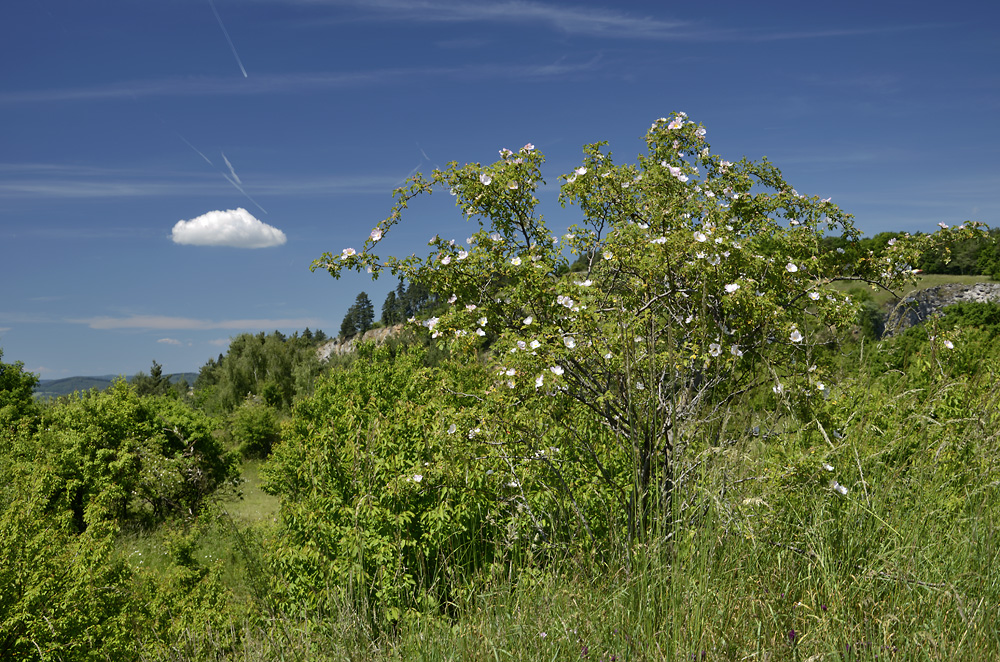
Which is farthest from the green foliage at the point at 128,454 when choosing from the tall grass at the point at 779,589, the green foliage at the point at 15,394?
Result: the tall grass at the point at 779,589

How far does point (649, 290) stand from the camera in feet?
12.7

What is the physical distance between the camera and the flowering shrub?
138 inches

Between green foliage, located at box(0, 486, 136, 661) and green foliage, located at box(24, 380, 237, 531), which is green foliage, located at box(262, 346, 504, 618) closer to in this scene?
green foliage, located at box(0, 486, 136, 661)

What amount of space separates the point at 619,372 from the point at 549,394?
432 mm

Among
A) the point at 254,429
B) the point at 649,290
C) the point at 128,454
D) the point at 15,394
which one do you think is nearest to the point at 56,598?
the point at 649,290

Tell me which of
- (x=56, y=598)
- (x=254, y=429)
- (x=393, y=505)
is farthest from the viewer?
(x=254, y=429)

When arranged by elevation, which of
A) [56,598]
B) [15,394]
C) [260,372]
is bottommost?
[56,598]

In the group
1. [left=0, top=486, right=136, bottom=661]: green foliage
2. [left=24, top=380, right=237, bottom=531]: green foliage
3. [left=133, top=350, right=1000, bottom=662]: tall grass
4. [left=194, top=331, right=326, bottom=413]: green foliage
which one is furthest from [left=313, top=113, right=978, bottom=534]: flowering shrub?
[left=194, top=331, right=326, bottom=413]: green foliage

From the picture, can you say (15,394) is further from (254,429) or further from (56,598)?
(56,598)

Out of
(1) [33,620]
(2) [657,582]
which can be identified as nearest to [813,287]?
(2) [657,582]

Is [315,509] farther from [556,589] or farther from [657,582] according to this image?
[657,582]

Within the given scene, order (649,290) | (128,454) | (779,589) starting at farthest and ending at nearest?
1. (128,454)
2. (649,290)
3. (779,589)

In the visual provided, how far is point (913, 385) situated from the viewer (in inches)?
196

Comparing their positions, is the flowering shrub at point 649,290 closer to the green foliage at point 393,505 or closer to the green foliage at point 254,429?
the green foliage at point 393,505
